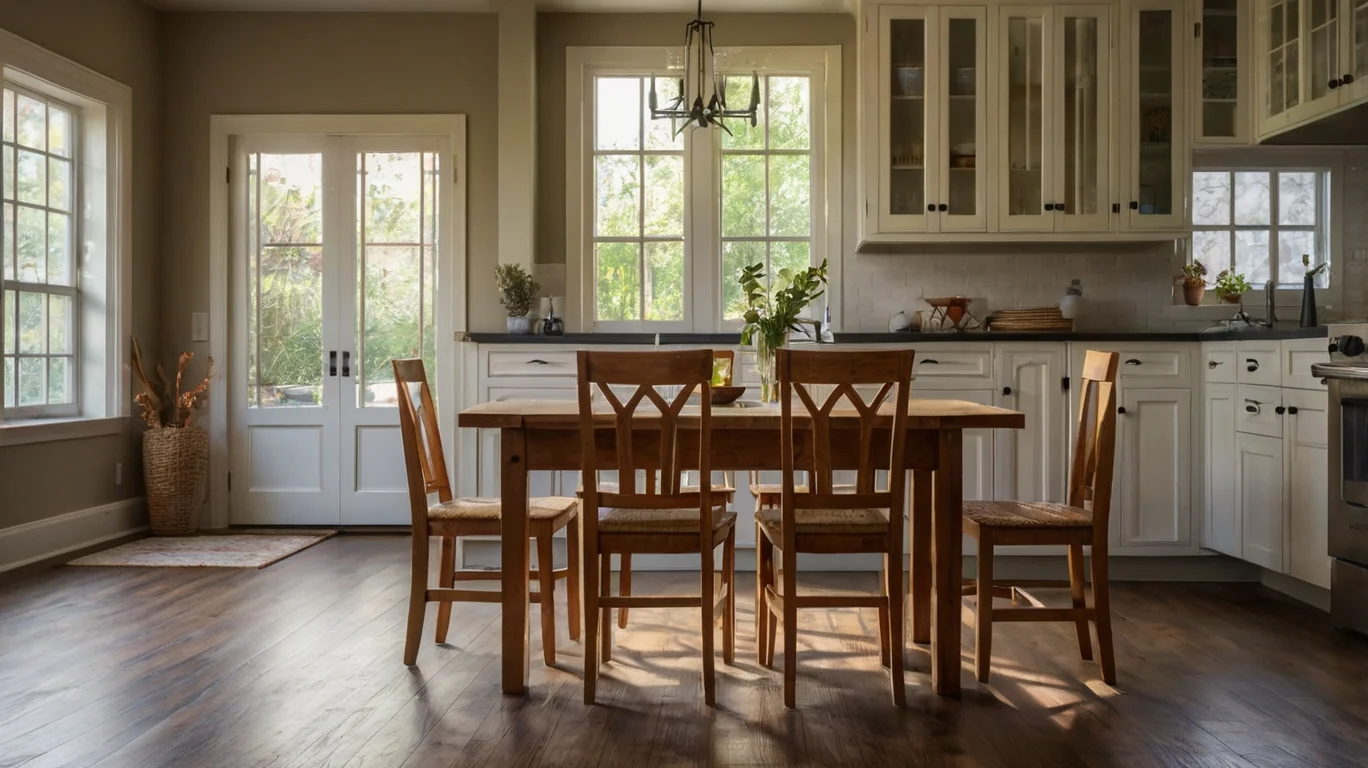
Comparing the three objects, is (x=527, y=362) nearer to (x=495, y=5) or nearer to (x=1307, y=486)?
(x=495, y=5)

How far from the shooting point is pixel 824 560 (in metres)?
4.22

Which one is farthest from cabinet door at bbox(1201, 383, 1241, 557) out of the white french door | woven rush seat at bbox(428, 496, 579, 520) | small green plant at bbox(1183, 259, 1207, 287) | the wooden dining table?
the white french door

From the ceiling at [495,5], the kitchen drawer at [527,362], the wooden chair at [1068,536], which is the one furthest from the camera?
the ceiling at [495,5]

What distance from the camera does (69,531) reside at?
4.46m

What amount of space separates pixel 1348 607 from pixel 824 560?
6.32ft

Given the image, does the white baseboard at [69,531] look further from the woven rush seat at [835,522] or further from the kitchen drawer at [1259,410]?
the kitchen drawer at [1259,410]

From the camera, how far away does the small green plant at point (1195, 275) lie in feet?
15.3

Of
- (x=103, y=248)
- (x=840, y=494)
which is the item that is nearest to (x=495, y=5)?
(x=103, y=248)

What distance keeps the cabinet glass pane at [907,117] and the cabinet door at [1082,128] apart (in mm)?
613

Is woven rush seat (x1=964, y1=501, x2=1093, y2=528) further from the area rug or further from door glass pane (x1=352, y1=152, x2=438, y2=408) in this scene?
door glass pane (x1=352, y1=152, x2=438, y2=408)

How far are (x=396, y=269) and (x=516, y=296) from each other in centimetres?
94

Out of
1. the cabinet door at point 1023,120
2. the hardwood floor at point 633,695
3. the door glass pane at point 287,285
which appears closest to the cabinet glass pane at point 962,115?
the cabinet door at point 1023,120

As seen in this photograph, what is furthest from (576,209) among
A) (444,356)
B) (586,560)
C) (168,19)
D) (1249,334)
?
(1249,334)

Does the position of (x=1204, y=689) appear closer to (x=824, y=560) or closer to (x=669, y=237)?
(x=824, y=560)
